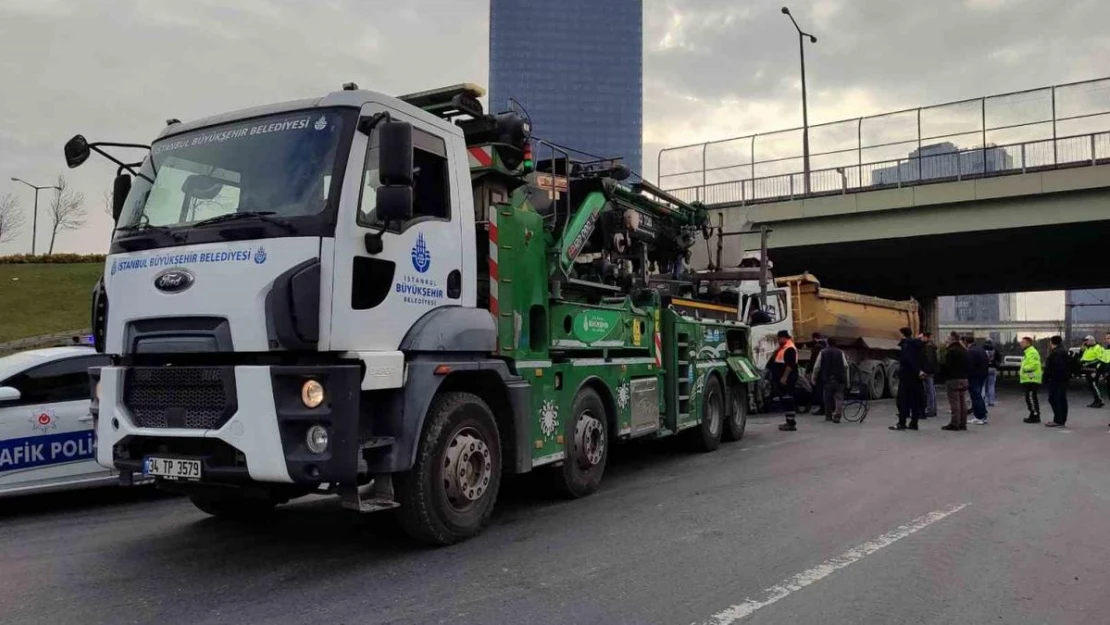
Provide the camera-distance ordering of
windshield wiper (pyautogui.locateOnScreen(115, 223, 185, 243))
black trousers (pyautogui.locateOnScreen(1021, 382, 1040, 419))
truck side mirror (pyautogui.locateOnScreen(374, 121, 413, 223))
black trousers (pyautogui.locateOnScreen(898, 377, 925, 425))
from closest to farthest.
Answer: truck side mirror (pyautogui.locateOnScreen(374, 121, 413, 223)), windshield wiper (pyautogui.locateOnScreen(115, 223, 185, 243)), black trousers (pyautogui.locateOnScreen(898, 377, 925, 425)), black trousers (pyautogui.locateOnScreen(1021, 382, 1040, 419))

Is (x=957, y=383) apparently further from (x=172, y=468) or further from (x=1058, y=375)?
(x=172, y=468)

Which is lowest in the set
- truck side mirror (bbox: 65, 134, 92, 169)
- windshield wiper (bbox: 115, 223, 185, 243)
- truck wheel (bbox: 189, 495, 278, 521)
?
truck wheel (bbox: 189, 495, 278, 521)

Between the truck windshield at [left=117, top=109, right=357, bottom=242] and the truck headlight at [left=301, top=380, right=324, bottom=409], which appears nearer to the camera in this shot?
the truck headlight at [left=301, top=380, right=324, bottom=409]

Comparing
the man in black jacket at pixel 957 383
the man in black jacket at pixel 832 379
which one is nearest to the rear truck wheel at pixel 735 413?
the man in black jacket at pixel 832 379

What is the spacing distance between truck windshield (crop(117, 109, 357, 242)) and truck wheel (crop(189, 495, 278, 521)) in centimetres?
222

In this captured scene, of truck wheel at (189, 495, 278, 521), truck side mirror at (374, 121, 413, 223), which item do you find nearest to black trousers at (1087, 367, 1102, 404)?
truck wheel at (189, 495, 278, 521)

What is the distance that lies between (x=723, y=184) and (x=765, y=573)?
23.6m

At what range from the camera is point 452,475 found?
5.55 meters

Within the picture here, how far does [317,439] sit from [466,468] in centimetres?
132

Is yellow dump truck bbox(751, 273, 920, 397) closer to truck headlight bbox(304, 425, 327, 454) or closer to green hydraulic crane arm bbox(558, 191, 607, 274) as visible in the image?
green hydraulic crane arm bbox(558, 191, 607, 274)

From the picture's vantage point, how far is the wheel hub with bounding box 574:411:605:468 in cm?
734

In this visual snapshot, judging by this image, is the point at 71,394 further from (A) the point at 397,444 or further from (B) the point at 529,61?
(B) the point at 529,61

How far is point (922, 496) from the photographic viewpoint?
24.8 feet

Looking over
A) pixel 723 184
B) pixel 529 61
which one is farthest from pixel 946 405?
pixel 529 61
